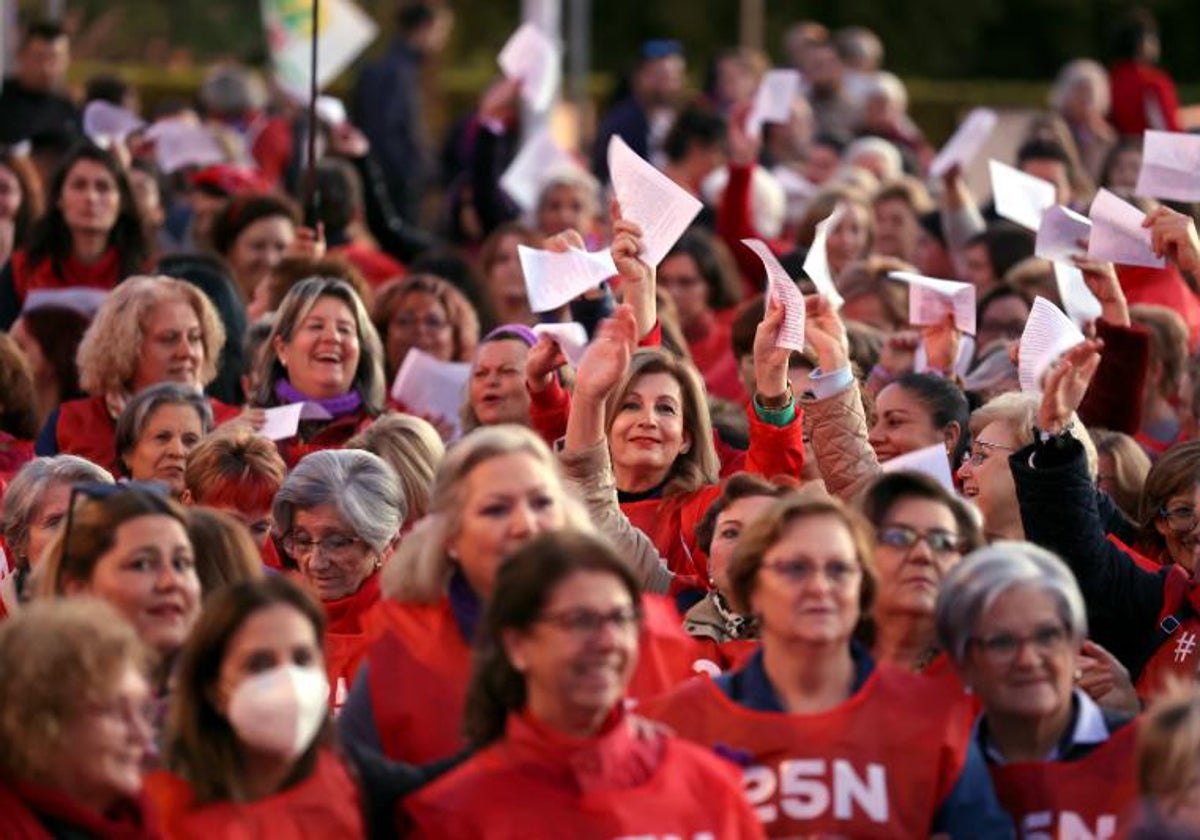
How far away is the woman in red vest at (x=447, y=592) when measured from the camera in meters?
6.01

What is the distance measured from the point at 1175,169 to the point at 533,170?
561 cm

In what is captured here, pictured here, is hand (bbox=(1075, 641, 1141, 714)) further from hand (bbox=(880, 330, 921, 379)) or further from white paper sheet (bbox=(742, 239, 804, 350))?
hand (bbox=(880, 330, 921, 379))

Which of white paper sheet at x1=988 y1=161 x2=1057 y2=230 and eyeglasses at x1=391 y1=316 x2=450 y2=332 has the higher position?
white paper sheet at x1=988 y1=161 x2=1057 y2=230

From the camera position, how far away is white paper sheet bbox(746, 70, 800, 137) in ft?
46.5

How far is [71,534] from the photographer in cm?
613

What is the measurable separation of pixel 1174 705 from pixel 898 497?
1.02m

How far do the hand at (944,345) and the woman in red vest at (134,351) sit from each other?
226 centimetres

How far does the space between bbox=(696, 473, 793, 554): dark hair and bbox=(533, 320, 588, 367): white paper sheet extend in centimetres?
72

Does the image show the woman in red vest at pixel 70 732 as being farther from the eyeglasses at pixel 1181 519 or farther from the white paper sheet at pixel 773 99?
the white paper sheet at pixel 773 99

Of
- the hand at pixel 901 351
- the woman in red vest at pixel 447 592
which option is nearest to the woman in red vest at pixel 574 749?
the woman in red vest at pixel 447 592

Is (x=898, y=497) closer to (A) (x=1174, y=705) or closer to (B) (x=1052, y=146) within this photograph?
(A) (x=1174, y=705)

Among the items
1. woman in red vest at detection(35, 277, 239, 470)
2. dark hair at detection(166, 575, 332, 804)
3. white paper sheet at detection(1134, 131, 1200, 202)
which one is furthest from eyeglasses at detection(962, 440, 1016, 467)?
woman in red vest at detection(35, 277, 239, 470)

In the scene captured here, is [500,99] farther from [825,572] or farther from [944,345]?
[825,572]

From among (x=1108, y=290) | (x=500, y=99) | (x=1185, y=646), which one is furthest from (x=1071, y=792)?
(x=500, y=99)
